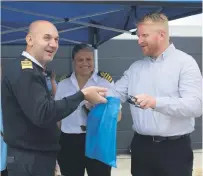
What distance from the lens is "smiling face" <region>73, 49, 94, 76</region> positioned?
3.37 metres

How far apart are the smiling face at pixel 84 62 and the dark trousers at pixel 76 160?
575 millimetres

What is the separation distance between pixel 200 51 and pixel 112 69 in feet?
6.10

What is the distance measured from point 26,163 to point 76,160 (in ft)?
4.17

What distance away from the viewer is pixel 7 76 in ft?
6.81

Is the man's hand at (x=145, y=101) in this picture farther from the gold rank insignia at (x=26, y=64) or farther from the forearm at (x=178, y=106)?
the gold rank insignia at (x=26, y=64)

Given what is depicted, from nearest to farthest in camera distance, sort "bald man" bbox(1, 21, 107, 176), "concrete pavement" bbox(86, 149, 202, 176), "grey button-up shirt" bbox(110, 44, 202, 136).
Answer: "bald man" bbox(1, 21, 107, 176), "grey button-up shirt" bbox(110, 44, 202, 136), "concrete pavement" bbox(86, 149, 202, 176)

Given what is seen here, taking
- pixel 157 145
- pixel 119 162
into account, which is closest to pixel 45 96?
pixel 157 145

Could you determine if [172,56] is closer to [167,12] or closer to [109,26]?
[167,12]

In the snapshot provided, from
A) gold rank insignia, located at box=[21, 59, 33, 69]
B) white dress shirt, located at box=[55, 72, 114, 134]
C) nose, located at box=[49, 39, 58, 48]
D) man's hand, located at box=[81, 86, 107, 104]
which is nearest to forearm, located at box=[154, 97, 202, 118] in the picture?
man's hand, located at box=[81, 86, 107, 104]

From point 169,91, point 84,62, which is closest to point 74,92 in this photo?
point 84,62

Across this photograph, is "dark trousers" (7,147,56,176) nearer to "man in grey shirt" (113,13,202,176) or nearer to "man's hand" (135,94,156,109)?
"man's hand" (135,94,156,109)

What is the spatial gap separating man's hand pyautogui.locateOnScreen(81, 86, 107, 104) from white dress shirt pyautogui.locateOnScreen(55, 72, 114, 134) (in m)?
0.98

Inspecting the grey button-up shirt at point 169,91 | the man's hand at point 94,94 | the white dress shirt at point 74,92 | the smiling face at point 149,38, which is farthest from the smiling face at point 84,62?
the man's hand at point 94,94

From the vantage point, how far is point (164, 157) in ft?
8.43
